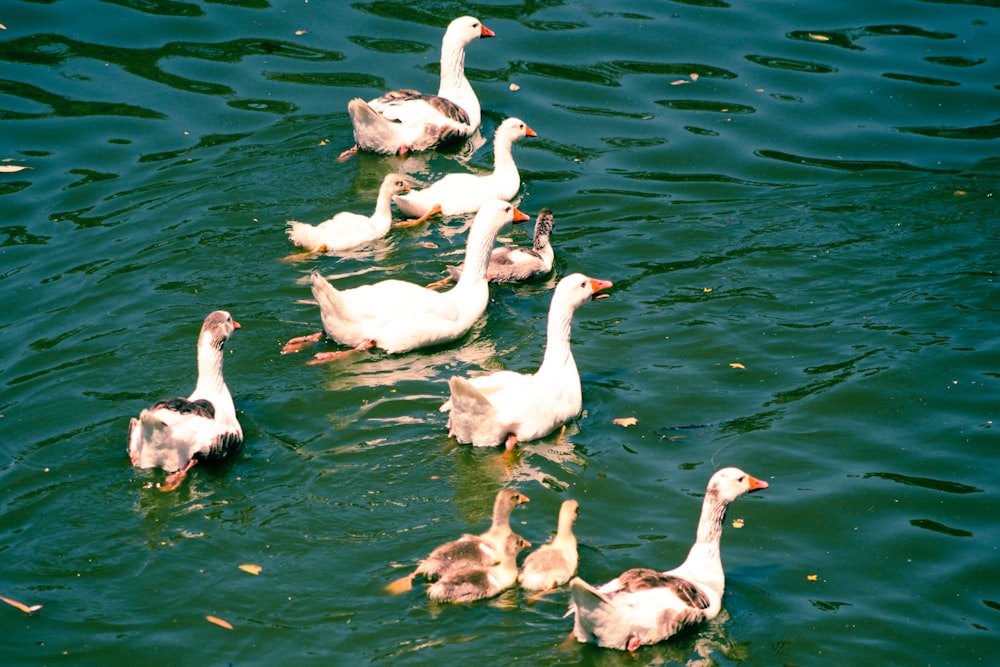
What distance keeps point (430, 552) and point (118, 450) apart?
2921mm

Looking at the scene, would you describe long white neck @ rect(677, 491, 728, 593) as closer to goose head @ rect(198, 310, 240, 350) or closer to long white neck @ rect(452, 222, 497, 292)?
goose head @ rect(198, 310, 240, 350)

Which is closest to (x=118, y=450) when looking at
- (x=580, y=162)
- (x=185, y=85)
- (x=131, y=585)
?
(x=131, y=585)

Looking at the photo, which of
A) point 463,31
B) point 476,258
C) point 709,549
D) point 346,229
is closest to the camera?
point 709,549

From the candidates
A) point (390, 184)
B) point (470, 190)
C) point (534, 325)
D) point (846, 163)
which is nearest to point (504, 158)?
point (470, 190)

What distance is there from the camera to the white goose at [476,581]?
8211 millimetres

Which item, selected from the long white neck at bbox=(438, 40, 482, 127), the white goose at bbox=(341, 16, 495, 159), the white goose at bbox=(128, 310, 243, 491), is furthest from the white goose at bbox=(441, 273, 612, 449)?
the long white neck at bbox=(438, 40, 482, 127)

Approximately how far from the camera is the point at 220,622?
8086mm

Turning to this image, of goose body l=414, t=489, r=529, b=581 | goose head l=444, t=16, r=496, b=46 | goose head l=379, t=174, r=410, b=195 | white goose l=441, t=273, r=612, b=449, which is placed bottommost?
goose body l=414, t=489, r=529, b=581

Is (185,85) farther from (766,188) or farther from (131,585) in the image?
(131,585)

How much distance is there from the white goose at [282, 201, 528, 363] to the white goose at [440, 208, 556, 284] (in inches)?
42.5

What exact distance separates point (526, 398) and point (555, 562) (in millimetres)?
2039

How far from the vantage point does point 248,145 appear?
52.5ft

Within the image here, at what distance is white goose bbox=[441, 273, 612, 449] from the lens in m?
9.88

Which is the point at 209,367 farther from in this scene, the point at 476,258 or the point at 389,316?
the point at 476,258
